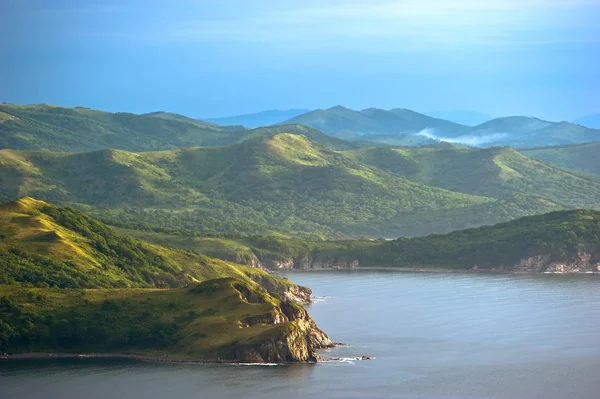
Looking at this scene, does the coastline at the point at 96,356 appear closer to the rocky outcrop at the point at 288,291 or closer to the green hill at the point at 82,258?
the green hill at the point at 82,258

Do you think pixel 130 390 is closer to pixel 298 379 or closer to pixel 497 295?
pixel 298 379

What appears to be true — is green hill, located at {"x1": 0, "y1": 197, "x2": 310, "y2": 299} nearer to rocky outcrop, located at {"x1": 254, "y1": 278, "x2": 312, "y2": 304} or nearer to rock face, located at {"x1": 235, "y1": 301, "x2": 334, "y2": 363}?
rocky outcrop, located at {"x1": 254, "y1": 278, "x2": 312, "y2": 304}

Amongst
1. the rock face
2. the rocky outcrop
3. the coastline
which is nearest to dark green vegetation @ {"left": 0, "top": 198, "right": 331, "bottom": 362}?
the rock face

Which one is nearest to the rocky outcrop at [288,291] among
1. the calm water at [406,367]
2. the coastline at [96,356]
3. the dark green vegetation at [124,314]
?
the calm water at [406,367]

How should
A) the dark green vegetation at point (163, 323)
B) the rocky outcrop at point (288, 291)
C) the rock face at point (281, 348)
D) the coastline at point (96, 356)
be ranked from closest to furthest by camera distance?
the rock face at point (281, 348) → the dark green vegetation at point (163, 323) → the coastline at point (96, 356) → the rocky outcrop at point (288, 291)

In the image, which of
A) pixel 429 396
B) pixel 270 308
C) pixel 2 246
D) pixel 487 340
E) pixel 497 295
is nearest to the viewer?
pixel 429 396

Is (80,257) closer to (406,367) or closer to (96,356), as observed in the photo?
(96,356)

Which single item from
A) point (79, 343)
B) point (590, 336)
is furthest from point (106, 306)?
point (590, 336)
